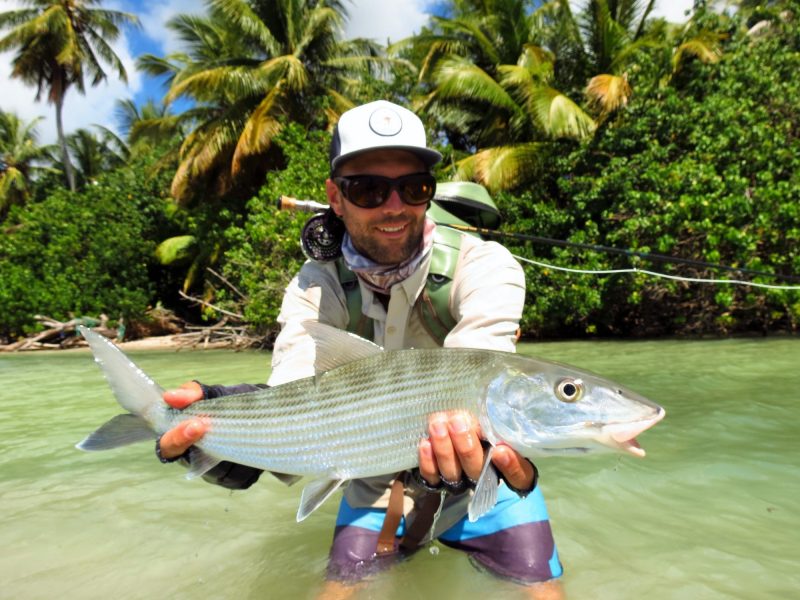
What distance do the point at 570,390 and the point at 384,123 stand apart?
1509 millimetres

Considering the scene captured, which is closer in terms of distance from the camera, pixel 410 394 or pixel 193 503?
pixel 410 394

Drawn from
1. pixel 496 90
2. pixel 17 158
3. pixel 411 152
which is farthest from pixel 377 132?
pixel 17 158

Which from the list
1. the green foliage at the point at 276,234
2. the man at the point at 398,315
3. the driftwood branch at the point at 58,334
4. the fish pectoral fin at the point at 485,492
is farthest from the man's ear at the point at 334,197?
the driftwood branch at the point at 58,334

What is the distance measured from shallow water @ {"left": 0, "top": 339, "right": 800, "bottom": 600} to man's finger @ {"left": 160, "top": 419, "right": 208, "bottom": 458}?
0.89 metres

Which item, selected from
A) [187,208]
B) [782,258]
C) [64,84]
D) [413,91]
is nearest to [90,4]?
[64,84]

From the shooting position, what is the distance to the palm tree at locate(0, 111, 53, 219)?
2989 cm

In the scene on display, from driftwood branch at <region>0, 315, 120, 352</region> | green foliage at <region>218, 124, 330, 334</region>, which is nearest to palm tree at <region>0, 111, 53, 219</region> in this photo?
driftwood branch at <region>0, 315, 120, 352</region>

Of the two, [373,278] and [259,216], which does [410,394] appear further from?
[259,216]

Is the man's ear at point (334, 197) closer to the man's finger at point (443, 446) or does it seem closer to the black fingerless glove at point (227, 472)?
the black fingerless glove at point (227, 472)

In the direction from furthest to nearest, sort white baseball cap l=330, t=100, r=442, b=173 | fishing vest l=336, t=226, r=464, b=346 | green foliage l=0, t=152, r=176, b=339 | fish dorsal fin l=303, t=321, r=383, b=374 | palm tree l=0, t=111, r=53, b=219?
1. palm tree l=0, t=111, r=53, b=219
2. green foliage l=0, t=152, r=176, b=339
3. fishing vest l=336, t=226, r=464, b=346
4. white baseball cap l=330, t=100, r=442, b=173
5. fish dorsal fin l=303, t=321, r=383, b=374

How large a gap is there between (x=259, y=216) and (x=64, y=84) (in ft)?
63.2

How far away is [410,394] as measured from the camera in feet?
7.06

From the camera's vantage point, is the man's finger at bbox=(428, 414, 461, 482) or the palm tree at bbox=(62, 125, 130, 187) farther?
the palm tree at bbox=(62, 125, 130, 187)

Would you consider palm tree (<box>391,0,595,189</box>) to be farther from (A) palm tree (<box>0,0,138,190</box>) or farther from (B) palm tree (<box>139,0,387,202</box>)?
(A) palm tree (<box>0,0,138,190</box>)
